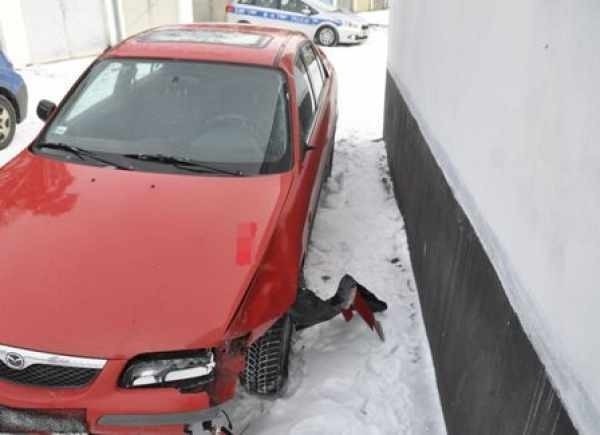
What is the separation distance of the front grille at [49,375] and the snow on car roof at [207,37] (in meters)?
2.62

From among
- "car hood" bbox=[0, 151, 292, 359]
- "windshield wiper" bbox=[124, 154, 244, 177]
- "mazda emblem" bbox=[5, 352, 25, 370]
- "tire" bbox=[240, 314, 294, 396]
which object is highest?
"windshield wiper" bbox=[124, 154, 244, 177]

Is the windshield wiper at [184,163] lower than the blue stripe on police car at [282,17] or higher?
higher

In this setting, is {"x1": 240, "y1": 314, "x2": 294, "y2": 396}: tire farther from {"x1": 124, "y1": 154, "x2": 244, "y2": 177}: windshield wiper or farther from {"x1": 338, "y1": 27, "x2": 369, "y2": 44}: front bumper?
{"x1": 338, "y1": 27, "x2": 369, "y2": 44}: front bumper

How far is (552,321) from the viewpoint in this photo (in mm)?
1717

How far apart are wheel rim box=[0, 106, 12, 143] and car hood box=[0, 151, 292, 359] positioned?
3829 mm

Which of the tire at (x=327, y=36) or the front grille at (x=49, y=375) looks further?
the tire at (x=327, y=36)

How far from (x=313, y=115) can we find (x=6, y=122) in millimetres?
4456

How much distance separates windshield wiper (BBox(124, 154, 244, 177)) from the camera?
10.9ft

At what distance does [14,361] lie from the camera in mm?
2307

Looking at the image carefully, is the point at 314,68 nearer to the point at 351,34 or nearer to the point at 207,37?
the point at 207,37

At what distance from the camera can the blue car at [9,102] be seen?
6812mm

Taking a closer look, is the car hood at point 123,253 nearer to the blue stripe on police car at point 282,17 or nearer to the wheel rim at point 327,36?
the blue stripe on police car at point 282,17

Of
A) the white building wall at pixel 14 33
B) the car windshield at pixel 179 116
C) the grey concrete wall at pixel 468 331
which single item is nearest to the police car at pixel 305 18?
the white building wall at pixel 14 33

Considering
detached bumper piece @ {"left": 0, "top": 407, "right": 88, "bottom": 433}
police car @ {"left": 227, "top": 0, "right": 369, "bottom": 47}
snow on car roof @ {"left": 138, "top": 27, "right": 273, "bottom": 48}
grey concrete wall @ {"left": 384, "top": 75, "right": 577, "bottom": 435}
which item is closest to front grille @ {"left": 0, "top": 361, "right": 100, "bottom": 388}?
detached bumper piece @ {"left": 0, "top": 407, "right": 88, "bottom": 433}
